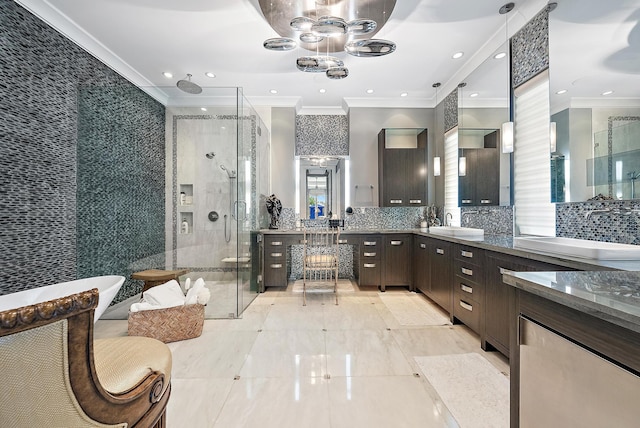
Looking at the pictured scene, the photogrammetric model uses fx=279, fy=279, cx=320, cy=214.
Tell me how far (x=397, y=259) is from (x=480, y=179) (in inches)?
58.4

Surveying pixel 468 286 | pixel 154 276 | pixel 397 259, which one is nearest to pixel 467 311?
pixel 468 286

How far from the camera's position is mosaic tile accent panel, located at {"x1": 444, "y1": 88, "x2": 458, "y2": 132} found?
372 cm

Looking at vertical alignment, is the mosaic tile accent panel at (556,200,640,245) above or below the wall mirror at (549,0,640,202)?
below

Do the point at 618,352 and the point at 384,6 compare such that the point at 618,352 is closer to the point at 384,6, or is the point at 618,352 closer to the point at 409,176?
the point at 384,6

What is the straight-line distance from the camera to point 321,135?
467cm

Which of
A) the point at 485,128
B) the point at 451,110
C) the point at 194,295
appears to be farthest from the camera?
the point at 451,110

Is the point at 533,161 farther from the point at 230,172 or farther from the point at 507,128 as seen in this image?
the point at 230,172

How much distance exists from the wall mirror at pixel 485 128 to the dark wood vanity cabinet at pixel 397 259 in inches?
36.9

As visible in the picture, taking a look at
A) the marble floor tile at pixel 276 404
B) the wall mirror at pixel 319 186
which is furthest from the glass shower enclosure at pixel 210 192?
the marble floor tile at pixel 276 404

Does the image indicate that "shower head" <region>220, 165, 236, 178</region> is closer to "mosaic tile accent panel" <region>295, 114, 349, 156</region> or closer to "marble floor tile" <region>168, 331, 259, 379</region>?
"mosaic tile accent panel" <region>295, 114, 349, 156</region>

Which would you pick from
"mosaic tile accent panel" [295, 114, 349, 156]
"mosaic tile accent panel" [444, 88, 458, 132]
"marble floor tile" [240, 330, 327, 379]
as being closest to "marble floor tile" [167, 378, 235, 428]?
"marble floor tile" [240, 330, 327, 379]

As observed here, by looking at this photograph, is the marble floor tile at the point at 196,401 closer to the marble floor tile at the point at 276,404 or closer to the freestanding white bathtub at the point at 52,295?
the marble floor tile at the point at 276,404

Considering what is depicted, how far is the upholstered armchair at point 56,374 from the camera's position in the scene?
56cm

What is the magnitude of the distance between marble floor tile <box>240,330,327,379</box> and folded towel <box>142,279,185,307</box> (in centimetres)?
87
